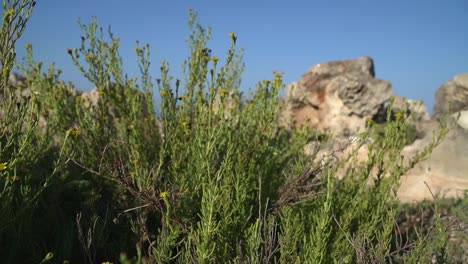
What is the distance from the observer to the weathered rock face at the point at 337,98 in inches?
355

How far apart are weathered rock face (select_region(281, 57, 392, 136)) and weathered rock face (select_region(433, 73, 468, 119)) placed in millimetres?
3121

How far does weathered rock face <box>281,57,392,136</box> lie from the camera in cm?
901

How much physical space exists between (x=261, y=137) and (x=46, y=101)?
173 cm

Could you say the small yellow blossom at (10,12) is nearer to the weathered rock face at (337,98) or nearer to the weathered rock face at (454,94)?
the weathered rock face at (337,98)

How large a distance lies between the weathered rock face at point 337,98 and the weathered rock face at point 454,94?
312 cm

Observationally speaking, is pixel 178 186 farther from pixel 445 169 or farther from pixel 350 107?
pixel 350 107

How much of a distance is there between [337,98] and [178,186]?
7601mm

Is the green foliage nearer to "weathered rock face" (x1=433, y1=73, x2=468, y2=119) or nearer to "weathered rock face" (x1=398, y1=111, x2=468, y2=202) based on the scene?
"weathered rock face" (x1=398, y1=111, x2=468, y2=202)

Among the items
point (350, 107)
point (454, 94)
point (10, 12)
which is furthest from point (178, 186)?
point (454, 94)

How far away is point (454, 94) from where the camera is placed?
11758 millimetres

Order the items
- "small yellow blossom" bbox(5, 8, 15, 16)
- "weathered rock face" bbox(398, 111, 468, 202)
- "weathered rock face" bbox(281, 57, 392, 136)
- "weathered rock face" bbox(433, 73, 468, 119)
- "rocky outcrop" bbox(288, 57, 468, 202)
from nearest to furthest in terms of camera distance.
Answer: "small yellow blossom" bbox(5, 8, 15, 16)
"weathered rock face" bbox(398, 111, 468, 202)
"rocky outcrop" bbox(288, 57, 468, 202)
"weathered rock face" bbox(281, 57, 392, 136)
"weathered rock face" bbox(433, 73, 468, 119)

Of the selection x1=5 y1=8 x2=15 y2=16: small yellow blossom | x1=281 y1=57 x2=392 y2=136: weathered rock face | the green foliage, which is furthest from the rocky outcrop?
x1=5 y1=8 x2=15 y2=16: small yellow blossom

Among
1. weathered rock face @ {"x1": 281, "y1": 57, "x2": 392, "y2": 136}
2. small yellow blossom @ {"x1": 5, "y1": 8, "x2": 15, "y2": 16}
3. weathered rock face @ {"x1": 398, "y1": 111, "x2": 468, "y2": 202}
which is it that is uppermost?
weathered rock face @ {"x1": 281, "y1": 57, "x2": 392, "y2": 136}

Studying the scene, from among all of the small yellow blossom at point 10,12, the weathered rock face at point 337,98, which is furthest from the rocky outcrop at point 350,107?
the small yellow blossom at point 10,12
